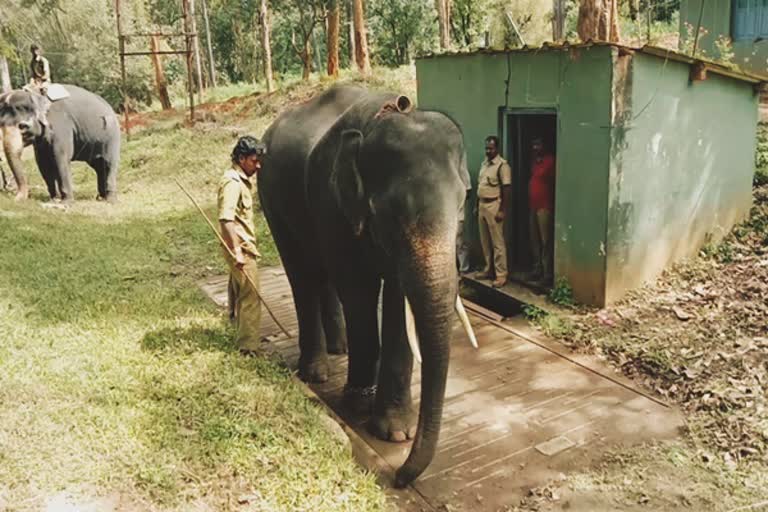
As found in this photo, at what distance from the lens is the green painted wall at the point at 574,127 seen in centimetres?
742

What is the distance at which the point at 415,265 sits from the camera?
13.5ft

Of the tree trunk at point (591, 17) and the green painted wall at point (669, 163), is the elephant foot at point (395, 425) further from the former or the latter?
the tree trunk at point (591, 17)

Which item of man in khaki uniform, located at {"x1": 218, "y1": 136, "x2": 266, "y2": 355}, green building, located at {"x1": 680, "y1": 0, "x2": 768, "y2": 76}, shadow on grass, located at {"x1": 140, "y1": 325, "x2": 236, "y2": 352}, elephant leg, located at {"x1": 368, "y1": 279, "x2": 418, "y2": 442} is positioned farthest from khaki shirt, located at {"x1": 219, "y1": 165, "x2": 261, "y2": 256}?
green building, located at {"x1": 680, "y1": 0, "x2": 768, "y2": 76}

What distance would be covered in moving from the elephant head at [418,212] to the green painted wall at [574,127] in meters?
2.99

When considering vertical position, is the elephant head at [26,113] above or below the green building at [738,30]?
below

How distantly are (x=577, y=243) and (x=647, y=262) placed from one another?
0.84m

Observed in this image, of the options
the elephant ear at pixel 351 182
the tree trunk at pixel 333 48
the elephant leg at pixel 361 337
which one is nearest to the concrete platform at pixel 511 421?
the elephant leg at pixel 361 337

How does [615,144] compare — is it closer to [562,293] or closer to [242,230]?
[562,293]

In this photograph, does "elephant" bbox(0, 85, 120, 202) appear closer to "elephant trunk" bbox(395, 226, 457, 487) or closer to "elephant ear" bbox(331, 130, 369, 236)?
"elephant ear" bbox(331, 130, 369, 236)

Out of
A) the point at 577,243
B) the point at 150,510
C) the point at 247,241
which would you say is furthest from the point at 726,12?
the point at 150,510

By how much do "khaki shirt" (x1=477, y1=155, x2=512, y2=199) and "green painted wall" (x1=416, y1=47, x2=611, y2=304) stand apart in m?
0.60

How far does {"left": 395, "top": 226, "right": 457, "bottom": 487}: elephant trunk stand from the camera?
4.08 m

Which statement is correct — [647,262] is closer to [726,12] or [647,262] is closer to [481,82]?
[481,82]

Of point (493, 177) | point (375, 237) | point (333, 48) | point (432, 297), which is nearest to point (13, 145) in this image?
point (493, 177)
